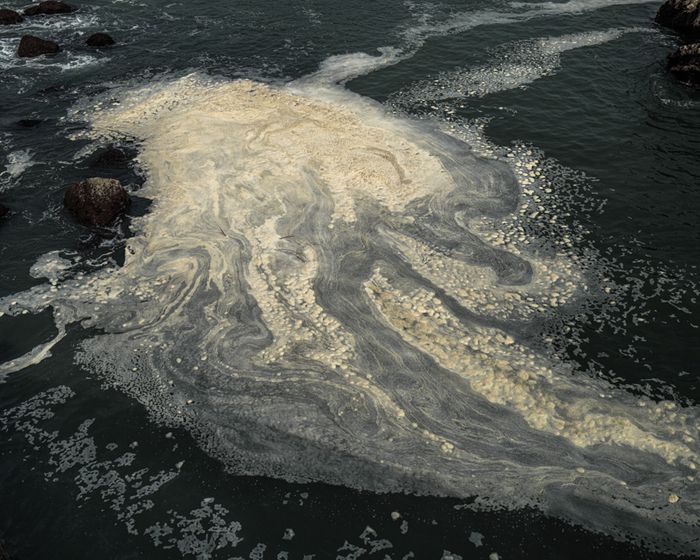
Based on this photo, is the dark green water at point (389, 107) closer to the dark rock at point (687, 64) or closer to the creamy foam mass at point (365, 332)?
the creamy foam mass at point (365, 332)

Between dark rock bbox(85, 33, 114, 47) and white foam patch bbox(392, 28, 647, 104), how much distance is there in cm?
1778

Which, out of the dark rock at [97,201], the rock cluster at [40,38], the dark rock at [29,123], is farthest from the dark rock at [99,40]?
the dark rock at [97,201]

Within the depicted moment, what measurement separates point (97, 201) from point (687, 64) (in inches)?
1141

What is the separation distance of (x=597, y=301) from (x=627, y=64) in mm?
19089

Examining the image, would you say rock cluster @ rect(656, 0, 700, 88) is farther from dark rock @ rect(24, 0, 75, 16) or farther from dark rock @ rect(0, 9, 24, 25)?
dark rock @ rect(0, 9, 24, 25)

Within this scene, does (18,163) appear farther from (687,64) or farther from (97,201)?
(687,64)

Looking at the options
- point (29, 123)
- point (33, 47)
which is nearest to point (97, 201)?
point (29, 123)

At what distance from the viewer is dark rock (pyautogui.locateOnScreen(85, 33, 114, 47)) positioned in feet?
104

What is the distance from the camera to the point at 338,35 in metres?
32.9

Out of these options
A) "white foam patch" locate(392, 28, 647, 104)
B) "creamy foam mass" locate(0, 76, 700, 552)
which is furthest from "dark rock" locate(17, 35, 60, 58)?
"white foam patch" locate(392, 28, 647, 104)

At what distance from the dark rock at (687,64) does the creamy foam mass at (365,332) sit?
13257 mm

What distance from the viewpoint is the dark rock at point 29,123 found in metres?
25.3

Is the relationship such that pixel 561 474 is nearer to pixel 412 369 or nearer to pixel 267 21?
pixel 412 369

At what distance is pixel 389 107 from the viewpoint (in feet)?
87.0
